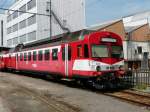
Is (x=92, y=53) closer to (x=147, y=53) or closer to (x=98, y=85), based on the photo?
(x=98, y=85)

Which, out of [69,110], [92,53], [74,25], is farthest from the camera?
[74,25]

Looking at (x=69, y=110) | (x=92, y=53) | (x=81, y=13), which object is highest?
(x=81, y=13)

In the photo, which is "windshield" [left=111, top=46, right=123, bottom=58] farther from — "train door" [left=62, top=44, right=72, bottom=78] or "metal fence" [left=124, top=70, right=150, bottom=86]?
"train door" [left=62, top=44, right=72, bottom=78]

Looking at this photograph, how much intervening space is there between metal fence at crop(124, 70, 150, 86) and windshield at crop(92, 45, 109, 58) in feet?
6.86

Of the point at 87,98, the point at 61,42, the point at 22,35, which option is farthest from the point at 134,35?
the point at 87,98

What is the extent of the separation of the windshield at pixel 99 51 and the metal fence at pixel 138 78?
2090 mm

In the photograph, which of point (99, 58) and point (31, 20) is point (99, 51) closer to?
point (99, 58)

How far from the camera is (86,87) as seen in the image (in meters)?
19.0

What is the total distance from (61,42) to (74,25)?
4718cm

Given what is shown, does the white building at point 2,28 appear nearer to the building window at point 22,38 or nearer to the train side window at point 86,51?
the building window at point 22,38

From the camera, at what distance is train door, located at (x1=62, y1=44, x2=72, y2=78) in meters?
18.7

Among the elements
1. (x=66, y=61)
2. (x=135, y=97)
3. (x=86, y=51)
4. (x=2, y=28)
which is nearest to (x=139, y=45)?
(x=66, y=61)

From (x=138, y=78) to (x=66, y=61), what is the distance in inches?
179

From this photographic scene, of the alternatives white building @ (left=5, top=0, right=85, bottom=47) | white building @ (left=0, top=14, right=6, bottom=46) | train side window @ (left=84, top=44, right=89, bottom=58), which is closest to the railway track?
train side window @ (left=84, top=44, right=89, bottom=58)
